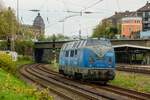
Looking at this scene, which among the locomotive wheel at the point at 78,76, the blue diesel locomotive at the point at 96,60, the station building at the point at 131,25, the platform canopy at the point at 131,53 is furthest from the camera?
the station building at the point at 131,25

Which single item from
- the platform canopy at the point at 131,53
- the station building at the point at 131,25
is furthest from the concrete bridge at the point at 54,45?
the station building at the point at 131,25

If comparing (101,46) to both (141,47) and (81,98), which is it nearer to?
(81,98)

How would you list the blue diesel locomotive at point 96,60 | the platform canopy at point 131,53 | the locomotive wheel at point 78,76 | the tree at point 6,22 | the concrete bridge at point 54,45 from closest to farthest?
1. the blue diesel locomotive at point 96,60
2. the locomotive wheel at point 78,76
3. the platform canopy at point 131,53
4. the concrete bridge at point 54,45
5. the tree at point 6,22

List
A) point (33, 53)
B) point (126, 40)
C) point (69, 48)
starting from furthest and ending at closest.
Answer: point (33, 53) < point (126, 40) < point (69, 48)

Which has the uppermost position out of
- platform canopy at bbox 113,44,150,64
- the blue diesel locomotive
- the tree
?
the tree

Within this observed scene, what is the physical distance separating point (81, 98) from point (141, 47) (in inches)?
2504

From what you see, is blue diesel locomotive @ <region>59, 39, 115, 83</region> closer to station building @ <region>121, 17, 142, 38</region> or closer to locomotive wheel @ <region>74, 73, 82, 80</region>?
locomotive wheel @ <region>74, 73, 82, 80</region>

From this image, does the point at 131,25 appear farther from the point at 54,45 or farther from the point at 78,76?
the point at 78,76

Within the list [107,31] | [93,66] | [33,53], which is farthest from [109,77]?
[107,31]

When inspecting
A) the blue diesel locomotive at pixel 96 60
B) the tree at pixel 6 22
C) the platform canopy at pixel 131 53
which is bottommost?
the platform canopy at pixel 131 53

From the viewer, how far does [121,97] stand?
2752cm

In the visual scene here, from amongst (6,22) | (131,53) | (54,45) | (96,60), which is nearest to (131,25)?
(54,45)

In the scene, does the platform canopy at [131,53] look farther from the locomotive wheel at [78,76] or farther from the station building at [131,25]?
the station building at [131,25]

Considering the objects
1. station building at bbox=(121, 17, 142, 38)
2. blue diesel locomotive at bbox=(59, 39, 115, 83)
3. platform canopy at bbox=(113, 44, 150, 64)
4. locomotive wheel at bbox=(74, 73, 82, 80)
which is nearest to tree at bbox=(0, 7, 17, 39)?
platform canopy at bbox=(113, 44, 150, 64)
